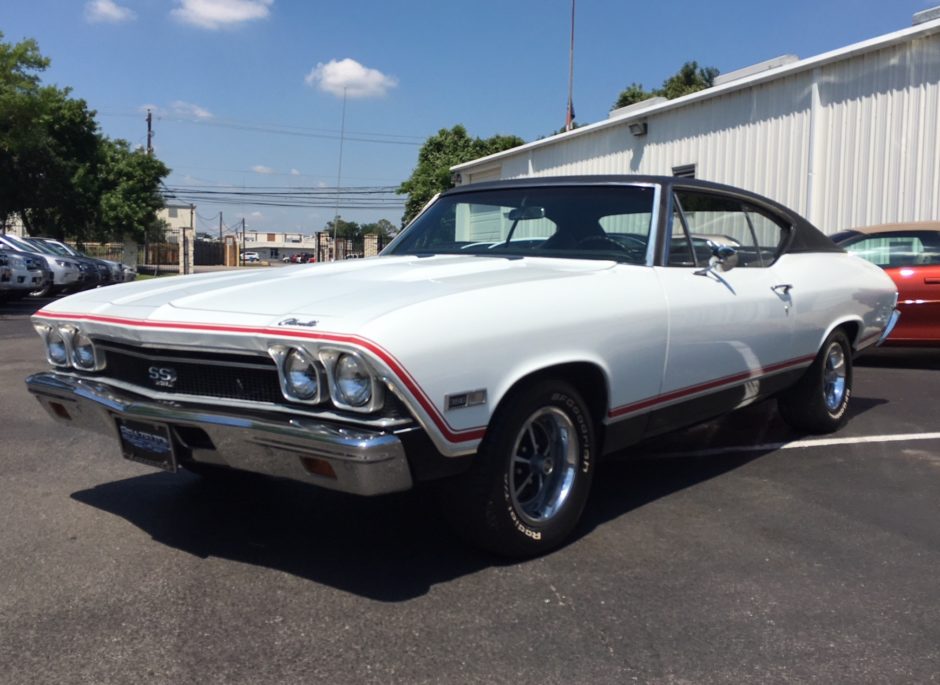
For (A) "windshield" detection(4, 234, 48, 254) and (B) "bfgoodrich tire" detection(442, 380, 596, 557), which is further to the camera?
(A) "windshield" detection(4, 234, 48, 254)

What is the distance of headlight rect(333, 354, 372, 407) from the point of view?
9.11 feet

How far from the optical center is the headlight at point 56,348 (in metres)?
3.69

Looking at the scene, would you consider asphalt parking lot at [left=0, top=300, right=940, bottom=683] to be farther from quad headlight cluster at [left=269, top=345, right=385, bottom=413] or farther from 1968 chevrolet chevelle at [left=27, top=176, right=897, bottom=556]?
quad headlight cluster at [left=269, top=345, right=385, bottom=413]

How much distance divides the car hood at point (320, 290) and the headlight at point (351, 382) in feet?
0.40

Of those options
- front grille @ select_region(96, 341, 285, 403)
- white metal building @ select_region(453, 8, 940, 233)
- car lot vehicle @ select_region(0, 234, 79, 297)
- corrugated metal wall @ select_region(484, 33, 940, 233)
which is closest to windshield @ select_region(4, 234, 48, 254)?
car lot vehicle @ select_region(0, 234, 79, 297)

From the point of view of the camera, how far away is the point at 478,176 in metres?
24.1

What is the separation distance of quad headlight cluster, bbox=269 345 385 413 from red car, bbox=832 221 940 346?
7.14 meters

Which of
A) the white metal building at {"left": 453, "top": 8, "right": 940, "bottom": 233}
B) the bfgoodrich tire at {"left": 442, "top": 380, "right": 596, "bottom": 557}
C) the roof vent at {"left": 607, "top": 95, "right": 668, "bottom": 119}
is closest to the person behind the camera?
the bfgoodrich tire at {"left": 442, "top": 380, "right": 596, "bottom": 557}

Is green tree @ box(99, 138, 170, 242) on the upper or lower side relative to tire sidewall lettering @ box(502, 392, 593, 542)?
upper

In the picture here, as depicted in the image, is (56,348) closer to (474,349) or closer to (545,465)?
(474,349)

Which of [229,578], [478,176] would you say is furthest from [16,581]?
[478,176]

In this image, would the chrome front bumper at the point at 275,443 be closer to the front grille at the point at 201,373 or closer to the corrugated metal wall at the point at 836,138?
the front grille at the point at 201,373

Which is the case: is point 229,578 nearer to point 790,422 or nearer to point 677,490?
point 677,490

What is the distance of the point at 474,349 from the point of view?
117 inches
